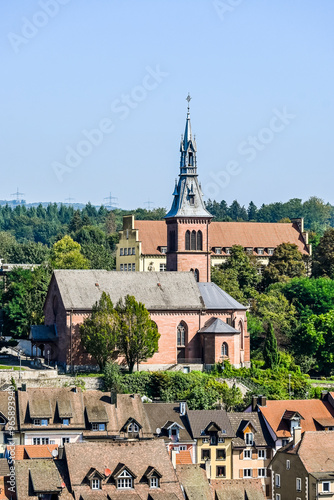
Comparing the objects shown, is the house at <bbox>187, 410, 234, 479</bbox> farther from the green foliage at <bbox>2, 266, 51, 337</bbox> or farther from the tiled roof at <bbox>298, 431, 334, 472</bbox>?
the green foliage at <bbox>2, 266, 51, 337</bbox>

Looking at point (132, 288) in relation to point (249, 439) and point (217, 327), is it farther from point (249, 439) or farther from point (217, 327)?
point (249, 439)

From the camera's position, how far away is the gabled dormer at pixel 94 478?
73.2 metres

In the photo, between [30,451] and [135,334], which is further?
[135,334]

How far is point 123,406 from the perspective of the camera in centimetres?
8762

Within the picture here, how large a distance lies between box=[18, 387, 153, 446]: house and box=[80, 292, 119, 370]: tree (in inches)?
419

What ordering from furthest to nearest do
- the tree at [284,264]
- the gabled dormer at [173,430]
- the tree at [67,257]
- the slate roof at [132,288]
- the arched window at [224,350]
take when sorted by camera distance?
the tree at [67,257] < the tree at [284,264] < the arched window at [224,350] < the slate roof at [132,288] < the gabled dormer at [173,430]

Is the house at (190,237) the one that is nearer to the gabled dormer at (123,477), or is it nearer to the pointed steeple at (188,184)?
the pointed steeple at (188,184)

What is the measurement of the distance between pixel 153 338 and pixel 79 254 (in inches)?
1733

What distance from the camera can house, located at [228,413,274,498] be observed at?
86.0 meters

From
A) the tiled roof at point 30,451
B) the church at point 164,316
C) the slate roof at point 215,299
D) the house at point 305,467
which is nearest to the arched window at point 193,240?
the church at point 164,316

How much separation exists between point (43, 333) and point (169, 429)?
20.6 meters

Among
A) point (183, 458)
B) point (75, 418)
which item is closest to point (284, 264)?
point (75, 418)

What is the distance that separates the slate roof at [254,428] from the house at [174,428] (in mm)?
2920

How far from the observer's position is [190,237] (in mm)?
113312
